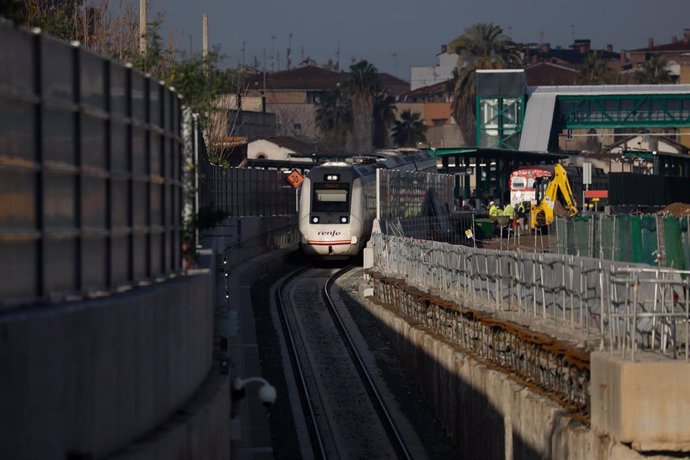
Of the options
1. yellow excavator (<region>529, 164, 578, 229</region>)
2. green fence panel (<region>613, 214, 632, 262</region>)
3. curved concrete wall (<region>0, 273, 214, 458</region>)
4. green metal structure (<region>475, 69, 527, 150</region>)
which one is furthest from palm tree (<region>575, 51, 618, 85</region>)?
curved concrete wall (<region>0, 273, 214, 458</region>)

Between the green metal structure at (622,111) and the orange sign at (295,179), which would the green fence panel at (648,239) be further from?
the green metal structure at (622,111)

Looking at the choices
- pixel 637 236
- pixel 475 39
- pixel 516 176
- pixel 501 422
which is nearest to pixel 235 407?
pixel 501 422

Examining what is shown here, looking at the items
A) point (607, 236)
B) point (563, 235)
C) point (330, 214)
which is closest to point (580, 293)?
point (607, 236)

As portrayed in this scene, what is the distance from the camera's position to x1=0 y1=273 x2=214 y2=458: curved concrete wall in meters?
7.71

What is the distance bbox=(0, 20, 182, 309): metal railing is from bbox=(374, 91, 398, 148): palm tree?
402 ft

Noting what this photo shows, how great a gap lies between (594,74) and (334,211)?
95564mm

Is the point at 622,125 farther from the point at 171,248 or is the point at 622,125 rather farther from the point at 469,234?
the point at 171,248

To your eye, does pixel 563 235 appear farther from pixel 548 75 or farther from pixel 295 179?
pixel 548 75

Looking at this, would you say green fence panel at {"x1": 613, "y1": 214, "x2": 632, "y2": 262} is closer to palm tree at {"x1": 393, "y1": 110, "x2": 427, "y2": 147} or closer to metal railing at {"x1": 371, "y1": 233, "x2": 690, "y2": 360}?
metal railing at {"x1": 371, "y1": 233, "x2": 690, "y2": 360}

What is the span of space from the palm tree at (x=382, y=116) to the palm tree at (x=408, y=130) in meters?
1.81

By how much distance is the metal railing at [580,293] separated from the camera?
14539 mm

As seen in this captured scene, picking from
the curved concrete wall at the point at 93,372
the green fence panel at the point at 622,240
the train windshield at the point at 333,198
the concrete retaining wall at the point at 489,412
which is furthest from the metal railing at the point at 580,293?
the train windshield at the point at 333,198

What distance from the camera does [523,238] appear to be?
55.3 metres

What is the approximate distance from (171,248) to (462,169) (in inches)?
2925
